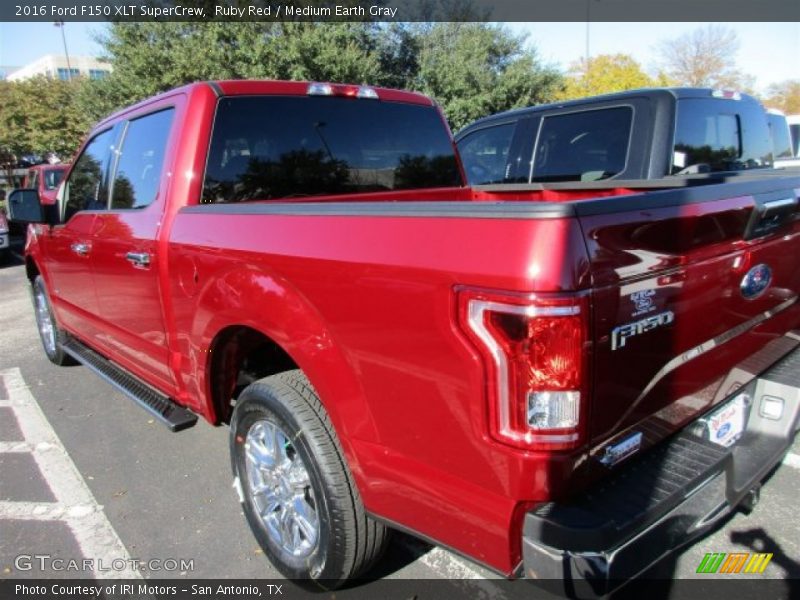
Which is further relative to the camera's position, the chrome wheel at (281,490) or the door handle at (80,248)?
the door handle at (80,248)

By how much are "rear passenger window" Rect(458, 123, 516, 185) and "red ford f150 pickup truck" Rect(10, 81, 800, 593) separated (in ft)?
8.97

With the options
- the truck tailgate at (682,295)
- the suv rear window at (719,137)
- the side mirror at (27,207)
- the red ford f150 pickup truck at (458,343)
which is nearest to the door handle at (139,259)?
the red ford f150 pickup truck at (458,343)

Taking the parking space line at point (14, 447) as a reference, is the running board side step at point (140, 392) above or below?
above

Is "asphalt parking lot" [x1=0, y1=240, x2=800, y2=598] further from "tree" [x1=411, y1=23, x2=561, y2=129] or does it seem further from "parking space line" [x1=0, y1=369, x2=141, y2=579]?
"tree" [x1=411, y1=23, x2=561, y2=129]

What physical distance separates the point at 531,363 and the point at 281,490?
56.3 inches

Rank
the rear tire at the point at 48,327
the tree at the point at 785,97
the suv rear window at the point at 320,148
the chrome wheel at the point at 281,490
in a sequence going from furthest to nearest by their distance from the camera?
the tree at the point at 785,97, the rear tire at the point at 48,327, the suv rear window at the point at 320,148, the chrome wheel at the point at 281,490

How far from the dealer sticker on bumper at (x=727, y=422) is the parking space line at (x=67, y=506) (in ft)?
8.03

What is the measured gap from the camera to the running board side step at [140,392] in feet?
9.77

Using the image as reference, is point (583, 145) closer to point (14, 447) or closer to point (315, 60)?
point (14, 447)

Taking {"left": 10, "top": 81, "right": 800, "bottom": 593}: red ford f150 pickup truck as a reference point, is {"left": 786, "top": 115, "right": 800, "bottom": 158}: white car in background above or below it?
above

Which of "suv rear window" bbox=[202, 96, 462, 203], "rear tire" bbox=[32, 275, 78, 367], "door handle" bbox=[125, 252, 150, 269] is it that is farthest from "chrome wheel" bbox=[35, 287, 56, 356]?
"suv rear window" bbox=[202, 96, 462, 203]

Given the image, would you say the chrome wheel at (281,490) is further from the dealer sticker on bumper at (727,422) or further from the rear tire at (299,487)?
the dealer sticker on bumper at (727,422)

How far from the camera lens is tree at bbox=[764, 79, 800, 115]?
46.0m

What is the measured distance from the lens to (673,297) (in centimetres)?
170
